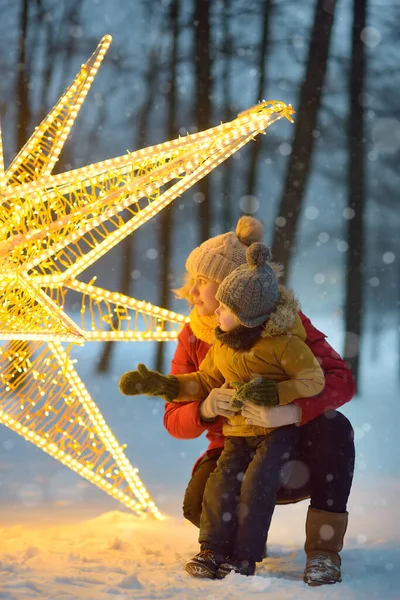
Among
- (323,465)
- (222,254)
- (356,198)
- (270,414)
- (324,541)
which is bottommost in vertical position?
(324,541)

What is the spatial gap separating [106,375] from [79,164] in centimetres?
96

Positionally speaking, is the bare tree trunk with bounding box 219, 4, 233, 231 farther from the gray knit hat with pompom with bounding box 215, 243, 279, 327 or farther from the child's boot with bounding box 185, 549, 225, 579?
the child's boot with bounding box 185, 549, 225, 579

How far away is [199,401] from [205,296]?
0.27 m

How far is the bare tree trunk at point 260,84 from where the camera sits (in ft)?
12.0

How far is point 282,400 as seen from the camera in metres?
1.76

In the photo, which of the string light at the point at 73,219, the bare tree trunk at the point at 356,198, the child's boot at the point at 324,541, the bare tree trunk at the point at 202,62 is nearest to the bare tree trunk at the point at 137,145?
the bare tree trunk at the point at 202,62

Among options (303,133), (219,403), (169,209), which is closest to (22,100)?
(169,209)

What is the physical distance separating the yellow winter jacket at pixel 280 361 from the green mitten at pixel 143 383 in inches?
5.4

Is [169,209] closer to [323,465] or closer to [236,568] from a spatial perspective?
[323,465]

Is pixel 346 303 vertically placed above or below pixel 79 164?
below

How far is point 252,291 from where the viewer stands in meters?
1.76

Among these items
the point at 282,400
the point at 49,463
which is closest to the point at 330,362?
the point at 282,400

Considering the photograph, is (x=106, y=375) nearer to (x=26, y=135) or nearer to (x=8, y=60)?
(x=26, y=135)

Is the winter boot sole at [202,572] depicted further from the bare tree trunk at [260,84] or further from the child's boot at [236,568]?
the bare tree trunk at [260,84]
